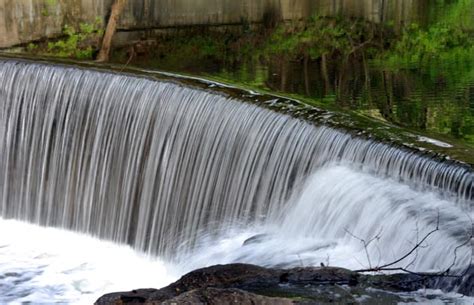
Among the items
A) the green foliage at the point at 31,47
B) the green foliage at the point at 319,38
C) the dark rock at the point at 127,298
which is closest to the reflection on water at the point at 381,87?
the green foliage at the point at 319,38

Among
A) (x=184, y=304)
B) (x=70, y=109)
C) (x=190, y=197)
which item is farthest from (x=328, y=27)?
(x=184, y=304)

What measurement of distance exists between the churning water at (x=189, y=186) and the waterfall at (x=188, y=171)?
0.01m

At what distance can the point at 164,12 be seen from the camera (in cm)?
1549

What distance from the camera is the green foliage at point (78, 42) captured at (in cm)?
1459

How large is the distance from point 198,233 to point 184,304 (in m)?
4.07

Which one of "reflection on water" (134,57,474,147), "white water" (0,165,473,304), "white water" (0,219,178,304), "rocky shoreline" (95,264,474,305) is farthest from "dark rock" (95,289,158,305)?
"reflection on water" (134,57,474,147)

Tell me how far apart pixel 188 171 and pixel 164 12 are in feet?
19.8

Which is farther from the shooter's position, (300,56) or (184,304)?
(300,56)

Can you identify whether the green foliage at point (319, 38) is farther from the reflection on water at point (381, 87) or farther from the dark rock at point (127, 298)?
the dark rock at point (127, 298)

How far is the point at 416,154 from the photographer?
7.80 metres

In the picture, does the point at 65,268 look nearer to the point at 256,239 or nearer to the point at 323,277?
the point at 256,239

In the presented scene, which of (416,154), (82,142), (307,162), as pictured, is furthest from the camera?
(82,142)

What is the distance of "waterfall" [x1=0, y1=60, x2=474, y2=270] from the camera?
7.59 meters

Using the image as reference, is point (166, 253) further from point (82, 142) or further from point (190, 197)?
point (82, 142)
